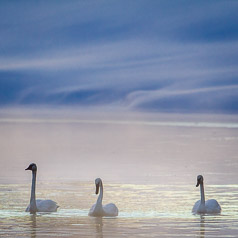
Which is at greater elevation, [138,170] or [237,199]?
[138,170]

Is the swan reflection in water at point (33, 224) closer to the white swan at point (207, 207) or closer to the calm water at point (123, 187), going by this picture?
the calm water at point (123, 187)

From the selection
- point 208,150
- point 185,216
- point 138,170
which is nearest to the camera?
point 185,216

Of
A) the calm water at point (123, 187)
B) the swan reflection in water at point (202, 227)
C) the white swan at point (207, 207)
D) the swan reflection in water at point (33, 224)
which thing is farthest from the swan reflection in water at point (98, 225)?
the white swan at point (207, 207)

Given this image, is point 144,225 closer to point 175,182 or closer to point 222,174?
point 175,182

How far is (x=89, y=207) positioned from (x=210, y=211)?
2.71m

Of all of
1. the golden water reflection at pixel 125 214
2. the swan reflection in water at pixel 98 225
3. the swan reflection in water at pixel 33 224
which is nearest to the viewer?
the swan reflection in water at pixel 33 224

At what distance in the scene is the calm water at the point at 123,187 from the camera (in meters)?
15.3

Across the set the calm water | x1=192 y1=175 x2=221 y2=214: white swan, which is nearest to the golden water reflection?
the calm water

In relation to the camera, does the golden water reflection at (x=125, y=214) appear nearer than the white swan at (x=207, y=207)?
Yes

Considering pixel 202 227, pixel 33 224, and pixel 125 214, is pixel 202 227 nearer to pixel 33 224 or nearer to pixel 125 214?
pixel 125 214

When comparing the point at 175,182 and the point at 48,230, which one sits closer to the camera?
the point at 48,230

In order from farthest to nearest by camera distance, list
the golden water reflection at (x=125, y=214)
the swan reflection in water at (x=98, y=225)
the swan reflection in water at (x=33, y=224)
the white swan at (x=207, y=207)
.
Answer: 1. the white swan at (x=207, y=207)
2. the golden water reflection at (x=125, y=214)
3. the swan reflection in water at (x=98, y=225)
4. the swan reflection in water at (x=33, y=224)

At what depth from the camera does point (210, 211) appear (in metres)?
17.8

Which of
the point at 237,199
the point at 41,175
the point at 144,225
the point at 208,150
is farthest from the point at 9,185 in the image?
the point at 208,150
